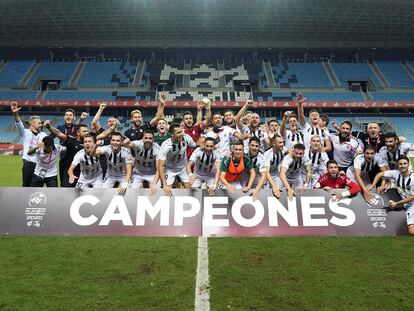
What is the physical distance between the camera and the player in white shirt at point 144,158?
737cm

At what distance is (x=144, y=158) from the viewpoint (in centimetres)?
769

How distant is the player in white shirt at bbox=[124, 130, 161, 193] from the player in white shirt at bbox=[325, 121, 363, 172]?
4.14 m

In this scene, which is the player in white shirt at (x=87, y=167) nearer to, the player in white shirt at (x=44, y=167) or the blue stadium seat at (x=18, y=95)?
the player in white shirt at (x=44, y=167)

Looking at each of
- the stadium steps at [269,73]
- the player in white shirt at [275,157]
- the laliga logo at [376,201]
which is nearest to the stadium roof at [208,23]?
the stadium steps at [269,73]

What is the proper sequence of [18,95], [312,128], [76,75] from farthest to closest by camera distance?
[76,75], [18,95], [312,128]

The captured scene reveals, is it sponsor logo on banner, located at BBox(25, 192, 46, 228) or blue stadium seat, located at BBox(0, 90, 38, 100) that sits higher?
blue stadium seat, located at BBox(0, 90, 38, 100)

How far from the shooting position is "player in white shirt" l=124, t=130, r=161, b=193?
7.37 metres

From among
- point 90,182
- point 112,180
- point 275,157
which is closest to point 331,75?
point 275,157

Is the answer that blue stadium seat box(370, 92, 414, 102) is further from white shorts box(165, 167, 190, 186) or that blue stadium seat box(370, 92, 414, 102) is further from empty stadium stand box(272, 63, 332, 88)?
white shorts box(165, 167, 190, 186)

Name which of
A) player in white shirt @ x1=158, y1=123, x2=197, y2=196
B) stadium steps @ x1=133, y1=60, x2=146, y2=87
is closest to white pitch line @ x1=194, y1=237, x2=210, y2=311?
player in white shirt @ x1=158, y1=123, x2=197, y2=196

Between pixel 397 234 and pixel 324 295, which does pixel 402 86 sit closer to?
pixel 397 234

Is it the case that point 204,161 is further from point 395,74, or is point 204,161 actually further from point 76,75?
point 395,74

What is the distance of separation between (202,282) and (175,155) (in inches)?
156

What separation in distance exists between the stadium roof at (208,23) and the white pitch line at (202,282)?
3178cm
